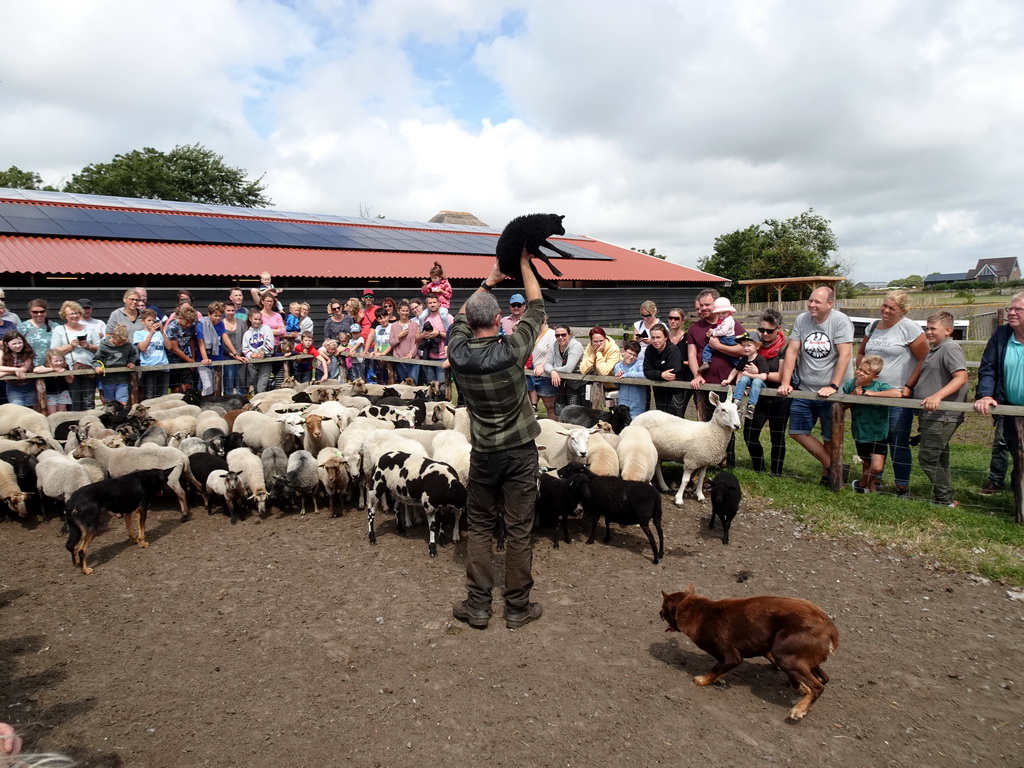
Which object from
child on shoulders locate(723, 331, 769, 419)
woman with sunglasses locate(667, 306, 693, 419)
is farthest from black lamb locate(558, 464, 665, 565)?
woman with sunglasses locate(667, 306, 693, 419)

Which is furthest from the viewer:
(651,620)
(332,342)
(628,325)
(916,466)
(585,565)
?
(628,325)

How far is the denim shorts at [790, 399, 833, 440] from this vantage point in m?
7.43

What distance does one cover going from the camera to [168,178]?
50.5 metres

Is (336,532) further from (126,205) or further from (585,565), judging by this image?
(126,205)

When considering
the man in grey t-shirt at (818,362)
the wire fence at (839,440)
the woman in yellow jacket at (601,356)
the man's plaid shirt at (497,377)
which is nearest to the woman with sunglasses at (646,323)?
the woman in yellow jacket at (601,356)

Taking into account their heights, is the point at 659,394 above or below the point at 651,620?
above

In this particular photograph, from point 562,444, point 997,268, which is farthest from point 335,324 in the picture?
point 997,268

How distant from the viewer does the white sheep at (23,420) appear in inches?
330

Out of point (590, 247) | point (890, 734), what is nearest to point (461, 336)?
point (890, 734)

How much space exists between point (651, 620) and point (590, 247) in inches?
1356

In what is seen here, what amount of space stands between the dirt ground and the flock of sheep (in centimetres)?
56

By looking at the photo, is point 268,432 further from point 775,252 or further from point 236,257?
point 775,252

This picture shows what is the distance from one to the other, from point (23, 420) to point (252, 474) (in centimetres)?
396

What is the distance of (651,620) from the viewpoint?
4.74 m
